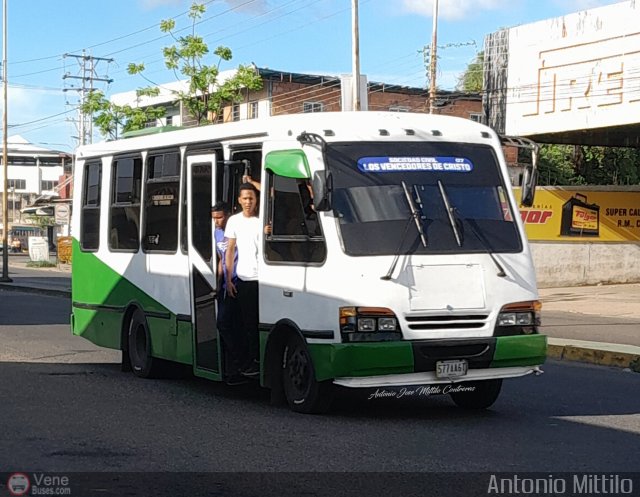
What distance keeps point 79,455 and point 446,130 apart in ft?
14.3

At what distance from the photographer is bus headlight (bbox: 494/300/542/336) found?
31.3 feet

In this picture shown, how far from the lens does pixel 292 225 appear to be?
9977 millimetres

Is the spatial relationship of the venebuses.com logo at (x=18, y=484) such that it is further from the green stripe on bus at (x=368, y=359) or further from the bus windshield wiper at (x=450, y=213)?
the bus windshield wiper at (x=450, y=213)

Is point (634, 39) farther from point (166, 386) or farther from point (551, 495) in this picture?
point (551, 495)

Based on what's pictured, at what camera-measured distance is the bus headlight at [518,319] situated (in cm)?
955

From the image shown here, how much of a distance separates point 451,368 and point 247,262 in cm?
223

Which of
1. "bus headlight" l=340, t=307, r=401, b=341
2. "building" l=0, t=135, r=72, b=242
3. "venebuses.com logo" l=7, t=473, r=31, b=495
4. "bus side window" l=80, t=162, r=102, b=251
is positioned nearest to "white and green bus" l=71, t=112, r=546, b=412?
"bus headlight" l=340, t=307, r=401, b=341

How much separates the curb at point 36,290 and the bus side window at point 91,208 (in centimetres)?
1595

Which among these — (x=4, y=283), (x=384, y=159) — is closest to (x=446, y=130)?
(x=384, y=159)

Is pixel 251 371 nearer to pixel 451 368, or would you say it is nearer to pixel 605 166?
pixel 451 368

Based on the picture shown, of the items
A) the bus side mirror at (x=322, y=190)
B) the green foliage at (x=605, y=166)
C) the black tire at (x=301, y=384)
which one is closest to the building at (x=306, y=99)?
the green foliage at (x=605, y=166)

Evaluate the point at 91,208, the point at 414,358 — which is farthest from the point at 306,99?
the point at 414,358

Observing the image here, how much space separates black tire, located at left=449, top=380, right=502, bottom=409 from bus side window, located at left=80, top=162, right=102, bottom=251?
18.5ft

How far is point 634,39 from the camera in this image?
28219mm
